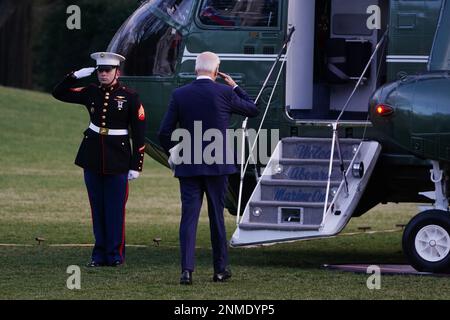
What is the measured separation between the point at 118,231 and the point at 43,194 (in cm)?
933

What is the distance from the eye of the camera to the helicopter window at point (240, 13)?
40.3 ft

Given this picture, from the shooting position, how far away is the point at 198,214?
9789 mm

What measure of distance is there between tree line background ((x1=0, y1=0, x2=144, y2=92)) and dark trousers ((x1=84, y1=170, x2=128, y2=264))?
22.9 metres

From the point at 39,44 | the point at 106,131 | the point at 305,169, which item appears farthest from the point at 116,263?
the point at 39,44

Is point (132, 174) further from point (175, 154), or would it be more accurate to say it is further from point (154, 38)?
point (154, 38)

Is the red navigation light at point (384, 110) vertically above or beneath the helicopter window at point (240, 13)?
beneath

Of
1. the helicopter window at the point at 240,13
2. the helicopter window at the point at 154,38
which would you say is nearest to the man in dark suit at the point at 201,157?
the helicopter window at the point at 240,13

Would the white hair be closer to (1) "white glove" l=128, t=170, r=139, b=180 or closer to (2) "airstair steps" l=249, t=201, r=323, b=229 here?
(1) "white glove" l=128, t=170, r=139, b=180

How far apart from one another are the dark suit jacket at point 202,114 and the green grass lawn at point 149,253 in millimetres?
907

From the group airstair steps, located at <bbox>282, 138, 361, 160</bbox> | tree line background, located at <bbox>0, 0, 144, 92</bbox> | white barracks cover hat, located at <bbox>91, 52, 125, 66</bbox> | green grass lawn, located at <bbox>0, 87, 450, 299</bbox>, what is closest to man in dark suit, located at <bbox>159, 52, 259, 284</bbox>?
green grass lawn, located at <bbox>0, 87, 450, 299</bbox>

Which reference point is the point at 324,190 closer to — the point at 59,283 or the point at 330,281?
the point at 330,281

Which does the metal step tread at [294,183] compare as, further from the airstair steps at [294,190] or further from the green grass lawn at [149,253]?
the green grass lawn at [149,253]

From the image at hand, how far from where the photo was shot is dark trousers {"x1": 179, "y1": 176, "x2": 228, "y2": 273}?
975 centimetres

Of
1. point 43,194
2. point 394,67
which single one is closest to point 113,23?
point 43,194
